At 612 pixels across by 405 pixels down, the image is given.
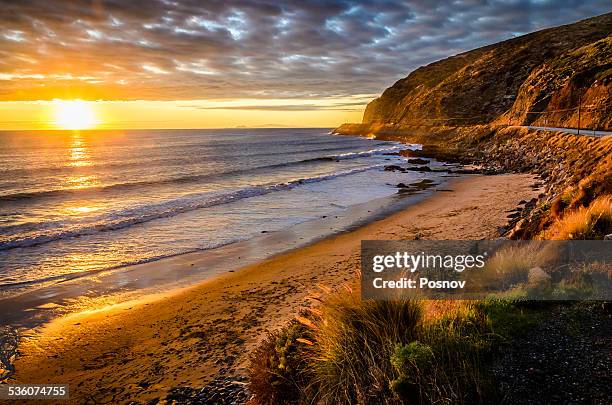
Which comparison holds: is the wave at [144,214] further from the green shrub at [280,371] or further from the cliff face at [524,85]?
the cliff face at [524,85]

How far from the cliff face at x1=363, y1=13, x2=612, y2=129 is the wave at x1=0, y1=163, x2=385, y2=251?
82.7 ft

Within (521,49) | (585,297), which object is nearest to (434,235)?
(585,297)

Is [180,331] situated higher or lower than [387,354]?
lower

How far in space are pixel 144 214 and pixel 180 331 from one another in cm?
1421

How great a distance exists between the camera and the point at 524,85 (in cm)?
5466

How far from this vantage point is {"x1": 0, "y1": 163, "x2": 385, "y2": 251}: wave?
15.5 meters

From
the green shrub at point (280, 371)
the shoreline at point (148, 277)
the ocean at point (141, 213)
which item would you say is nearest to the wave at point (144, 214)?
the ocean at point (141, 213)

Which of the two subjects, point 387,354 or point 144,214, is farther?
point 144,214

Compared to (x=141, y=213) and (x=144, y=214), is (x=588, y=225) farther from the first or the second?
(x=141, y=213)

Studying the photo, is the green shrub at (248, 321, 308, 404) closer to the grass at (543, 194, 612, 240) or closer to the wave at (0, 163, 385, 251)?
the grass at (543, 194, 612, 240)

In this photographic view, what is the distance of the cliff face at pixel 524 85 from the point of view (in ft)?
116

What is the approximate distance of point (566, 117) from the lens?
35.9 meters

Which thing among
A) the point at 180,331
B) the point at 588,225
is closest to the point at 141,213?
the point at 180,331

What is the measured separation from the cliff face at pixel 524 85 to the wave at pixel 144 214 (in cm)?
2519
